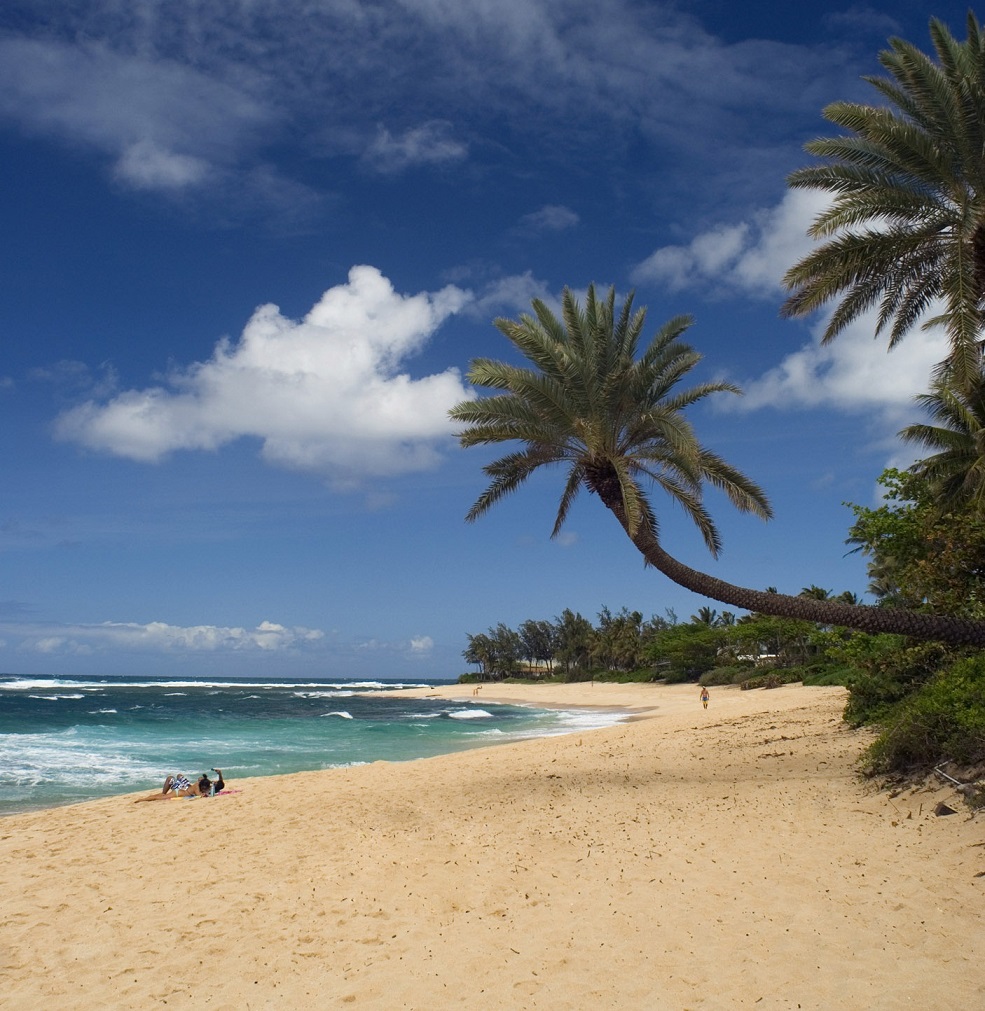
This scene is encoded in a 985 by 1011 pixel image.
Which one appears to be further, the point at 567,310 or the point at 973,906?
the point at 567,310

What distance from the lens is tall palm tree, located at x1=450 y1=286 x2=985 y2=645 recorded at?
507 inches

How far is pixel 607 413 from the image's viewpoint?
523 inches

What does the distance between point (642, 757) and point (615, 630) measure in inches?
3158

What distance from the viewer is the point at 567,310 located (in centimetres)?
1390

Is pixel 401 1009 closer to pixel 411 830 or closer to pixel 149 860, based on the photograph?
pixel 411 830

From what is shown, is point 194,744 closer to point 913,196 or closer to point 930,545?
point 930,545

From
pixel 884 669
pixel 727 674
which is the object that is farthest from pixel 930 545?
pixel 727 674

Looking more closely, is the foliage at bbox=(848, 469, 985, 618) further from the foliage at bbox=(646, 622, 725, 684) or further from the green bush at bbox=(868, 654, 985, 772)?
the foliage at bbox=(646, 622, 725, 684)

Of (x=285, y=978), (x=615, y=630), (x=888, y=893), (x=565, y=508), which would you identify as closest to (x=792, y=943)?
(x=888, y=893)

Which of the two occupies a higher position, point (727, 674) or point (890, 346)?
point (890, 346)

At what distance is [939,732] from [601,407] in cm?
690

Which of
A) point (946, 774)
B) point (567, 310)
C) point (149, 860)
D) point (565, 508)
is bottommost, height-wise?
point (149, 860)

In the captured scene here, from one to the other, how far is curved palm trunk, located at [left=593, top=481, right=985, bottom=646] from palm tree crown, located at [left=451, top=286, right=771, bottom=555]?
32.3 inches

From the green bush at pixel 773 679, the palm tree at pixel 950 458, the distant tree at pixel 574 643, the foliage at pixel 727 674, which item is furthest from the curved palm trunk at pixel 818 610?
the distant tree at pixel 574 643
